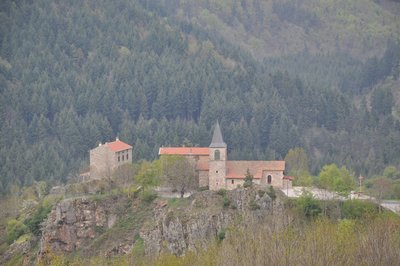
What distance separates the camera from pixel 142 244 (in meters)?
78.1

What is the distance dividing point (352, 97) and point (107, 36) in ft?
185

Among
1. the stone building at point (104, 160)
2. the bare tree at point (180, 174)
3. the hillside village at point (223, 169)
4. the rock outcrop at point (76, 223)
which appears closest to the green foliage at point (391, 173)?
the hillside village at point (223, 169)

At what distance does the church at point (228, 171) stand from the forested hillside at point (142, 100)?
25031 mm

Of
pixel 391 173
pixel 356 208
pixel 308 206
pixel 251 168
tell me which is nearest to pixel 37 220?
pixel 251 168

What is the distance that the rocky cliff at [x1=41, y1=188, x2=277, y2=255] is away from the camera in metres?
75.6

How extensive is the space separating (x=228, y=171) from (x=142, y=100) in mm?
62737

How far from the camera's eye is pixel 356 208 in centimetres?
7388

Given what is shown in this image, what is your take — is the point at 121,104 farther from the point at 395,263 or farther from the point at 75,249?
the point at 395,263

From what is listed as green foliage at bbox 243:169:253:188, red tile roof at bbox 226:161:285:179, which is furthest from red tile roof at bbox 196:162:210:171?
green foliage at bbox 243:169:253:188

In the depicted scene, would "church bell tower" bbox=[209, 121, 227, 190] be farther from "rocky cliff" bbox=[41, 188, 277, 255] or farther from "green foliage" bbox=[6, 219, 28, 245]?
"green foliage" bbox=[6, 219, 28, 245]

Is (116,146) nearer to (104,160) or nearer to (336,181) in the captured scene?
(104,160)

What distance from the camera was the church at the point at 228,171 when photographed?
263ft

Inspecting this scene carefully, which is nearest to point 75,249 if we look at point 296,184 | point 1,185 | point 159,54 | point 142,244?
point 142,244

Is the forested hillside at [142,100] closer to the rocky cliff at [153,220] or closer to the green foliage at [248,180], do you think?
the rocky cliff at [153,220]
